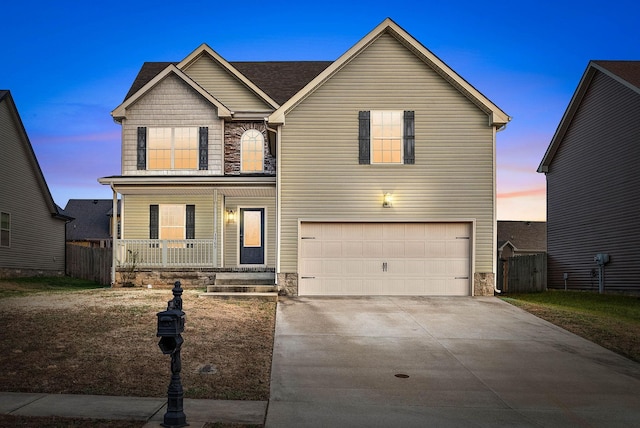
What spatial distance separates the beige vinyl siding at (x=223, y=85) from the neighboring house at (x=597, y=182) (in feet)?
41.3

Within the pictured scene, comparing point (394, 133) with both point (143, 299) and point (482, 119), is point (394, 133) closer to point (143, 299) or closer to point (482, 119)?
point (482, 119)

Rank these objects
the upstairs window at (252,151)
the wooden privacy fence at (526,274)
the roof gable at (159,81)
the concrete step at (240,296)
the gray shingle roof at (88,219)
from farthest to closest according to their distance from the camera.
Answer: the gray shingle roof at (88,219) < the wooden privacy fence at (526,274) < the upstairs window at (252,151) < the roof gable at (159,81) < the concrete step at (240,296)

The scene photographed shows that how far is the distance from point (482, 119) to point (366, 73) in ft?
11.8

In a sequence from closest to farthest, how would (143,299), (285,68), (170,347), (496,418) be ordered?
(170,347) < (496,418) < (143,299) < (285,68)

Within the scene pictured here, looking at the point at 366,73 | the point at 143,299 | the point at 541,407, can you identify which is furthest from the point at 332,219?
the point at 541,407

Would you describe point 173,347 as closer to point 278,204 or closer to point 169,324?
point 169,324

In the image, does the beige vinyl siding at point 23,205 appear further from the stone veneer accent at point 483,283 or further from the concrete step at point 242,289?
the stone veneer accent at point 483,283

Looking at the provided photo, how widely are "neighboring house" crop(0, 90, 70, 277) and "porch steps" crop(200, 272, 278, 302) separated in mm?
10581

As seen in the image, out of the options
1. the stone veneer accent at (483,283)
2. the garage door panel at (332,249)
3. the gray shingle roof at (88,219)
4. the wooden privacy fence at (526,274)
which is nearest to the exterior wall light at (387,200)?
the garage door panel at (332,249)

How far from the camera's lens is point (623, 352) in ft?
33.7

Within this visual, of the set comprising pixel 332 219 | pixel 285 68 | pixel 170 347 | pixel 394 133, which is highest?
pixel 285 68

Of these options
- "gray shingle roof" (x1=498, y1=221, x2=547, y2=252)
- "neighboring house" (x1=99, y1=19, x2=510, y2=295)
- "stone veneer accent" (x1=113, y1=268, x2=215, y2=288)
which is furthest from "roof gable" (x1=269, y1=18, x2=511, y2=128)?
"gray shingle roof" (x1=498, y1=221, x2=547, y2=252)

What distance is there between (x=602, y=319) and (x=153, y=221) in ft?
47.7

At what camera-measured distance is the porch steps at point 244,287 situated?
15.2m
